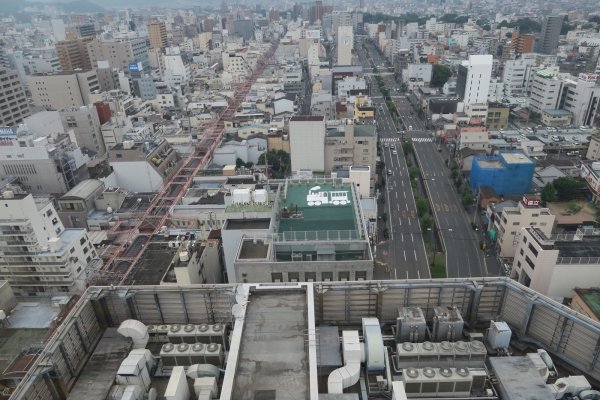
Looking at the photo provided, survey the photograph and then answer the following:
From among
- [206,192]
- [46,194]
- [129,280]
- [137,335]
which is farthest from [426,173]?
[137,335]

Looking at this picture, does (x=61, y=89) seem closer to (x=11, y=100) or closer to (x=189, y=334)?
(x=11, y=100)

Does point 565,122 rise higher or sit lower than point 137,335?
lower

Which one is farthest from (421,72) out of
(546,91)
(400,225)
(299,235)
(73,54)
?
(73,54)

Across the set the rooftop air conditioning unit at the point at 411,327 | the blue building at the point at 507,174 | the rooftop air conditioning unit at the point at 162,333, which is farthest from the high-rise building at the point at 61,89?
the rooftop air conditioning unit at the point at 411,327

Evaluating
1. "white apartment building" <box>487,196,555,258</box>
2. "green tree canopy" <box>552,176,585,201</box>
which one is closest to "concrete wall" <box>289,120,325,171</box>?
"white apartment building" <box>487,196,555,258</box>

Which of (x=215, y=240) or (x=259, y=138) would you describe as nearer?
(x=215, y=240)

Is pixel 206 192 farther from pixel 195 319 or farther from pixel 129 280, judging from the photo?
pixel 195 319
